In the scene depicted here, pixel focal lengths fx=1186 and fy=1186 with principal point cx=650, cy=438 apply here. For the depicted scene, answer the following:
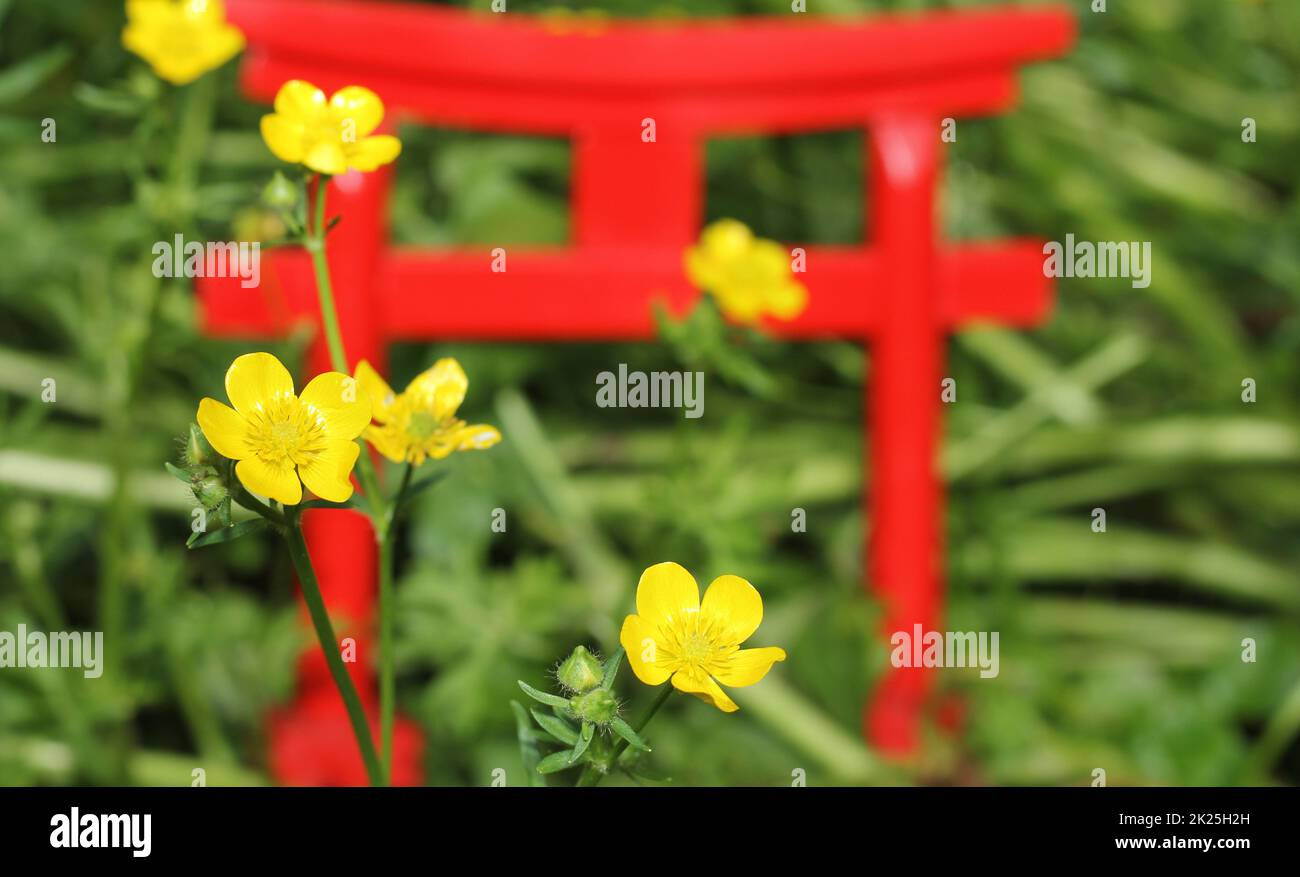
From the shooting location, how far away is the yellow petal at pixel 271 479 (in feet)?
1.23

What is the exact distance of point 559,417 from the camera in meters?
1.39

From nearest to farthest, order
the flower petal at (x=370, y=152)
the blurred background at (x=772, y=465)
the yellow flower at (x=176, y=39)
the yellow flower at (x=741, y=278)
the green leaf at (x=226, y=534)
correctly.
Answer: the green leaf at (x=226, y=534), the flower petal at (x=370, y=152), the yellow flower at (x=176, y=39), the yellow flower at (x=741, y=278), the blurred background at (x=772, y=465)

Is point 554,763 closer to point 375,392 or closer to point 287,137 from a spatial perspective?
point 375,392

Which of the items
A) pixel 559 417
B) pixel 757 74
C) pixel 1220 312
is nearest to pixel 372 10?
Result: pixel 757 74

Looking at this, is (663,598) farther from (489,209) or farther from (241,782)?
(489,209)

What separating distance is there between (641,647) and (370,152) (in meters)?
0.23

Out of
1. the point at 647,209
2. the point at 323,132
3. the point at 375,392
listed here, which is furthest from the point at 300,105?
the point at 647,209

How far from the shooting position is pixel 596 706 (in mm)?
400

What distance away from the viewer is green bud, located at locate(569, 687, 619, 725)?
40 centimetres

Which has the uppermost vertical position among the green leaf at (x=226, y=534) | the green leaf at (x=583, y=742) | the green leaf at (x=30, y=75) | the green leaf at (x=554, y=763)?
the green leaf at (x=30, y=75)

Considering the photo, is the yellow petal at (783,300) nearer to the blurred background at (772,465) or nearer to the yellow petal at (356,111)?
the blurred background at (772,465)

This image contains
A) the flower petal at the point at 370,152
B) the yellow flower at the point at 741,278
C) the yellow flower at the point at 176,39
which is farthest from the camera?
the yellow flower at the point at 741,278

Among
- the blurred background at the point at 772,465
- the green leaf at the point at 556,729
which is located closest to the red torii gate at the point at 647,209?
the blurred background at the point at 772,465
